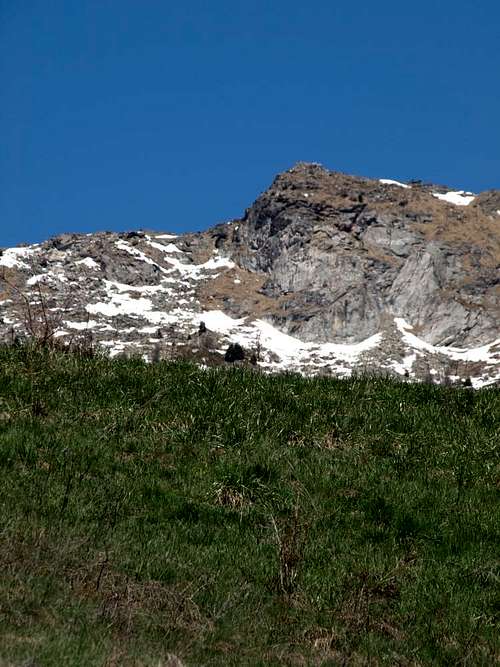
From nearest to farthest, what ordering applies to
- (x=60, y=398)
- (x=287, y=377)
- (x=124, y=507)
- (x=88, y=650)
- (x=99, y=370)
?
(x=88, y=650) < (x=124, y=507) < (x=60, y=398) < (x=99, y=370) < (x=287, y=377)

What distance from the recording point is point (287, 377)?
653 inches

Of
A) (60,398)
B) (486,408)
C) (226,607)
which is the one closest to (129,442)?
(60,398)

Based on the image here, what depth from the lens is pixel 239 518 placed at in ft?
35.2

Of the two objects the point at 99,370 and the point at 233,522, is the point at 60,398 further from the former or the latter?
the point at 233,522

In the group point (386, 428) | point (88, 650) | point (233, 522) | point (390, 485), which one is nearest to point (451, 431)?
point (386, 428)

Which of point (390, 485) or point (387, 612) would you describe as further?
point (390, 485)

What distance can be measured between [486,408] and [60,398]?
8.10 meters

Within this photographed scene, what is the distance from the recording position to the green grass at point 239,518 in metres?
7.66

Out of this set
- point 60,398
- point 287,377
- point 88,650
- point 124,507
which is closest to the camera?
point 88,650

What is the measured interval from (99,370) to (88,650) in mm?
9257

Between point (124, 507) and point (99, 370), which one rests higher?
point (99, 370)

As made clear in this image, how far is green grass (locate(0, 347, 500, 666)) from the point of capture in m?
7.66

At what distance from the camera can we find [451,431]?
14.6 m

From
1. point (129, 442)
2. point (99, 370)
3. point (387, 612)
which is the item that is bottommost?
point (387, 612)
